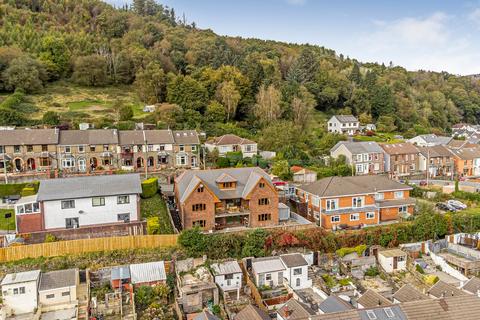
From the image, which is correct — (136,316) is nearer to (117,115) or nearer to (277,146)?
(277,146)

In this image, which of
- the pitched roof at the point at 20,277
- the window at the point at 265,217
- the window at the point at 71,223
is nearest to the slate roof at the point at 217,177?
the window at the point at 265,217

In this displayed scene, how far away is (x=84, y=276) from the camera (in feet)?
91.9

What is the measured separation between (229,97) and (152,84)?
16.8 metres

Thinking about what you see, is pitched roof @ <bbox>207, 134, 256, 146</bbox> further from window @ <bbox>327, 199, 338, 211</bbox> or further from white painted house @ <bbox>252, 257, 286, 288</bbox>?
white painted house @ <bbox>252, 257, 286, 288</bbox>

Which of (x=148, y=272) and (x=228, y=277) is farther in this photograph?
(x=228, y=277)

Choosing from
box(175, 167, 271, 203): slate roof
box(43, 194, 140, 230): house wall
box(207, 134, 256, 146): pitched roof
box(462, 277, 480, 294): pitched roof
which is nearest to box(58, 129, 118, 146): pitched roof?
box(207, 134, 256, 146): pitched roof

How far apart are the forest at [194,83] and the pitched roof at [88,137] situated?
7441 mm

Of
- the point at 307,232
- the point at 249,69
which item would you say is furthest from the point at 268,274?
the point at 249,69

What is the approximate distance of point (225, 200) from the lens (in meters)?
34.3

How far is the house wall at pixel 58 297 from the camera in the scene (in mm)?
25234

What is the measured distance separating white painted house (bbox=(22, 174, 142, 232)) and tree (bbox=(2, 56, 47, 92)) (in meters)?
50.1

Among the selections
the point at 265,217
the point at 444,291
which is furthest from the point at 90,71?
the point at 444,291

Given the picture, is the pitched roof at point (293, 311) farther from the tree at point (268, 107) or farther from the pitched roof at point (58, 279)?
the tree at point (268, 107)

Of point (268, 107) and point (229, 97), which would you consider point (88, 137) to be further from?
point (268, 107)
